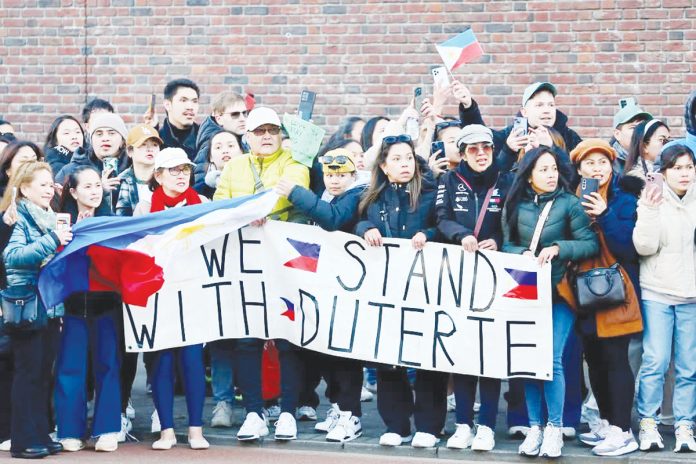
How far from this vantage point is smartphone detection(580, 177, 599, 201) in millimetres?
8102

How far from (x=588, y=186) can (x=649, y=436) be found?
5.39 ft

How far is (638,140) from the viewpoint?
906cm

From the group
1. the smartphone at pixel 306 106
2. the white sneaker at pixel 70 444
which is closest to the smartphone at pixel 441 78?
the smartphone at pixel 306 106

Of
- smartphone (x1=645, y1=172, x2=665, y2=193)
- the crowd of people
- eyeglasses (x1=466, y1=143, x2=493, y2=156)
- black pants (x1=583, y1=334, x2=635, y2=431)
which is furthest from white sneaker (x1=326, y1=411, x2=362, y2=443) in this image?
smartphone (x1=645, y1=172, x2=665, y2=193)

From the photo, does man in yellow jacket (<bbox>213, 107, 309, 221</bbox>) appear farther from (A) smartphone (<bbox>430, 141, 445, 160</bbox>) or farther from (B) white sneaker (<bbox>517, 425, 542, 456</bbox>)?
(B) white sneaker (<bbox>517, 425, 542, 456</bbox>)

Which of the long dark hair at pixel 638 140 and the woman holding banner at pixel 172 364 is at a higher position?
the long dark hair at pixel 638 140

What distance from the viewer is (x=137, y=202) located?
912 cm

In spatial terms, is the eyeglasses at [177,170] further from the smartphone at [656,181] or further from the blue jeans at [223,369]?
the smartphone at [656,181]

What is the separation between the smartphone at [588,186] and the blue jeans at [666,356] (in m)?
0.87

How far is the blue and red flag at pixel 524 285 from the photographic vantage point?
816cm

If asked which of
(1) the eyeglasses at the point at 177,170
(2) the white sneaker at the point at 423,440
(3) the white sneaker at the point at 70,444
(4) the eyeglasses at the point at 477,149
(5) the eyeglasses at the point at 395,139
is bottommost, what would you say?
(3) the white sneaker at the point at 70,444

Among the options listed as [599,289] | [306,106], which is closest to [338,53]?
[306,106]

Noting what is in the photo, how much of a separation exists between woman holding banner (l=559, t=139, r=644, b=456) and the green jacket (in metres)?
0.08

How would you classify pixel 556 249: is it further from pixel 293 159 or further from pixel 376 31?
pixel 376 31
